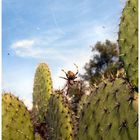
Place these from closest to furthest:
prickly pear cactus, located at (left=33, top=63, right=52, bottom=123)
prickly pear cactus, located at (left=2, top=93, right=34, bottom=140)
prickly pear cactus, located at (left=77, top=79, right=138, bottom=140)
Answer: prickly pear cactus, located at (left=77, top=79, right=138, bottom=140)
prickly pear cactus, located at (left=2, top=93, right=34, bottom=140)
prickly pear cactus, located at (left=33, top=63, right=52, bottom=123)

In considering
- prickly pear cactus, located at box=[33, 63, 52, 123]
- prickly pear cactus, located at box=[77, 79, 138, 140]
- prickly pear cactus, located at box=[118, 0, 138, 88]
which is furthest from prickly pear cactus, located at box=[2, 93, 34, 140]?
prickly pear cactus, located at box=[33, 63, 52, 123]

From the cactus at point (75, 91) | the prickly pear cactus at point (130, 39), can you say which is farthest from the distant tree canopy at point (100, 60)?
the prickly pear cactus at point (130, 39)

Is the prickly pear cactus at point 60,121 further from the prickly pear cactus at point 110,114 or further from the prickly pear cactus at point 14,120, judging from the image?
the prickly pear cactus at point 110,114

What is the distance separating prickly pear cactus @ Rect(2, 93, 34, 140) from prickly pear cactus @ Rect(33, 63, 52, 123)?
1.63 meters

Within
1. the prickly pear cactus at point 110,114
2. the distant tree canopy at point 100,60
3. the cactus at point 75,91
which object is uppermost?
the distant tree canopy at point 100,60

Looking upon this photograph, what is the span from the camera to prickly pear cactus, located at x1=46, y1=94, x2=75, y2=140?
3721mm

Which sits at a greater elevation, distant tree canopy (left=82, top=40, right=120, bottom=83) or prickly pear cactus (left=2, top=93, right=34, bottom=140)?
distant tree canopy (left=82, top=40, right=120, bottom=83)

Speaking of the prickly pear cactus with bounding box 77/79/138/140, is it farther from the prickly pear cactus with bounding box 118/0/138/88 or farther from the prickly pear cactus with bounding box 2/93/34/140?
the prickly pear cactus with bounding box 2/93/34/140

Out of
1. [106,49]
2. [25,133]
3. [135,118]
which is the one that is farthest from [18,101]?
[106,49]

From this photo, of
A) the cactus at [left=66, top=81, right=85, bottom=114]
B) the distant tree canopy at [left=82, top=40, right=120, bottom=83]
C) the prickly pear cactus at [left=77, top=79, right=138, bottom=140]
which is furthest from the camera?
the distant tree canopy at [left=82, top=40, right=120, bottom=83]

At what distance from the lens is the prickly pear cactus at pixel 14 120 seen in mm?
3514

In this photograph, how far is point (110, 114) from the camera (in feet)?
7.27

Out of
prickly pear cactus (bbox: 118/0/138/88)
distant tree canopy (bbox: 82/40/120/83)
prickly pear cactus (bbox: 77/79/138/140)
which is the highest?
distant tree canopy (bbox: 82/40/120/83)

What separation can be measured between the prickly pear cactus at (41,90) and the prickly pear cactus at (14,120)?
5.36 ft
